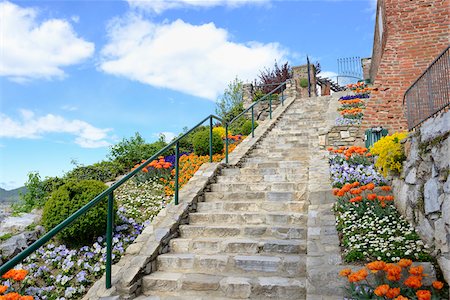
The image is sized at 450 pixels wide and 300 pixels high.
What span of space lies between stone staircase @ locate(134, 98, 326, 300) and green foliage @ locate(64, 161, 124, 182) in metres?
3.96

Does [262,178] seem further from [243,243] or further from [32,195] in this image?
[32,195]

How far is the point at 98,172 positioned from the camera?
9266 mm

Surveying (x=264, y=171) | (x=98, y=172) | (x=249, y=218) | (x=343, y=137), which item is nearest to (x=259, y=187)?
(x=264, y=171)

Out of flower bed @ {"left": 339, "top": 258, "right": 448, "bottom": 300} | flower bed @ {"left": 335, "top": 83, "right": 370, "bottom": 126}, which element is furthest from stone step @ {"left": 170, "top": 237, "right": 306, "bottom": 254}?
flower bed @ {"left": 335, "top": 83, "right": 370, "bottom": 126}

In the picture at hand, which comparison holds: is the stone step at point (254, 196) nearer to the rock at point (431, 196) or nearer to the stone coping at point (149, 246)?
the stone coping at point (149, 246)

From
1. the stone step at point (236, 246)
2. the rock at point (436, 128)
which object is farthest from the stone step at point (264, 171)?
the rock at point (436, 128)

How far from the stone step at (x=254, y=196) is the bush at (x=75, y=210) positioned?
172cm

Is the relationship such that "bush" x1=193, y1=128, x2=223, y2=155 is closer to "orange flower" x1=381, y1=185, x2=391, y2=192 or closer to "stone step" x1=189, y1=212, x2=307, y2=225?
"stone step" x1=189, y1=212, x2=307, y2=225

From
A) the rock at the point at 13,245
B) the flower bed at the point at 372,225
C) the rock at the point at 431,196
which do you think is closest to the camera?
the rock at the point at 431,196

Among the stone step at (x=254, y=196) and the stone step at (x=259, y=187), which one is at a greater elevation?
the stone step at (x=259, y=187)

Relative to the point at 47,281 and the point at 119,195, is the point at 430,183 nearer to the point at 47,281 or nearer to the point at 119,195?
the point at 47,281

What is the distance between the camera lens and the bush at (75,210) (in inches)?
185

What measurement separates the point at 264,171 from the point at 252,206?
1470 mm

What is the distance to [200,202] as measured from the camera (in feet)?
18.4
